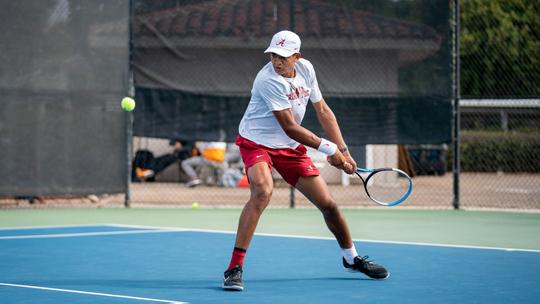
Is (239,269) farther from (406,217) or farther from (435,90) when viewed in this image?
(435,90)

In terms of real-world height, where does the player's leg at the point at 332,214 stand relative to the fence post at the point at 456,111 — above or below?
below

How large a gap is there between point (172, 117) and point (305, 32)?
2032mm

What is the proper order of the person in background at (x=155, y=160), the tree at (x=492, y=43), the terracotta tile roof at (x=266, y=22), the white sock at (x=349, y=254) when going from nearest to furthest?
the white sock at (x=349, y=254)
the terracotta tile roof at (x=266, y=22)
the person in background at (x=155, y=160)
the tree at (x=492, y=43)

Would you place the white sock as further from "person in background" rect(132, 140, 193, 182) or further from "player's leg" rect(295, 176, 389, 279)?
"person in background" rect(132, 140, 193, 182)

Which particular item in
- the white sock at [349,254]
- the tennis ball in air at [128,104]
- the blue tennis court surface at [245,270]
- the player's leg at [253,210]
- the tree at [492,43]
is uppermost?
the tree at [492,43]

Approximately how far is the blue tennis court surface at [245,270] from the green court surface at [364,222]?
829 mm

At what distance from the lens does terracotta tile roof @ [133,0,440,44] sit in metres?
13.0

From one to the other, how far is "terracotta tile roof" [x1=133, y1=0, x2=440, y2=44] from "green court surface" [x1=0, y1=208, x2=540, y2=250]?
7.44 feet

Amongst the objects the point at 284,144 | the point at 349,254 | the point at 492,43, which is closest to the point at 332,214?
the point at 349,254

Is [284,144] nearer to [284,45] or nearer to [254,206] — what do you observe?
[254,206]

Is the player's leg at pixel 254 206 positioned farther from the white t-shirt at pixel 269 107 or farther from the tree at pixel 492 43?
the tree at pixel 492 43

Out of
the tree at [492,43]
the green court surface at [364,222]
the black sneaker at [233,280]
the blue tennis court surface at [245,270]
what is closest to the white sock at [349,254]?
the blue tennis court surface at [245,270]

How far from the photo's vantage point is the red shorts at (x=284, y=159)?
669 cm

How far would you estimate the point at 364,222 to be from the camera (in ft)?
37.7
